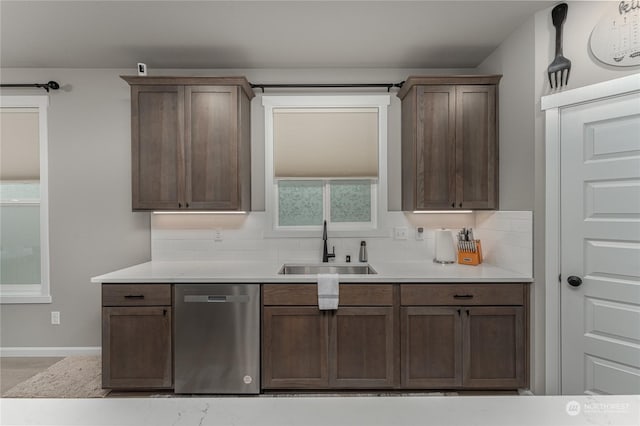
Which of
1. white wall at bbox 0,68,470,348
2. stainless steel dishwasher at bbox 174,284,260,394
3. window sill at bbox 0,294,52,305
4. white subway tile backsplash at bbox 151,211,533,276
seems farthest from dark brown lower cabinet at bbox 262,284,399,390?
window sill at bbox 0,294,52,305

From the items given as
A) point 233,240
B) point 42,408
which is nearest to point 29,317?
point 233,240

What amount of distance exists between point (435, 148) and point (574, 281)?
1383 millimetres

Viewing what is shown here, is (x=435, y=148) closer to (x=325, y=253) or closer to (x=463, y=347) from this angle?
(x=325, y=253)

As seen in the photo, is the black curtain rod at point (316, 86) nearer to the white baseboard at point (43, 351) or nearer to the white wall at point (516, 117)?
the white wall at point (516, 117)

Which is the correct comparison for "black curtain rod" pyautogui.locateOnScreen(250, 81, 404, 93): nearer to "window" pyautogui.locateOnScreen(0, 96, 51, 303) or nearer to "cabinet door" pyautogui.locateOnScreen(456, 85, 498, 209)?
"cabinet door" pyautogui.locateOnScreen(456, 85, 498, 209)

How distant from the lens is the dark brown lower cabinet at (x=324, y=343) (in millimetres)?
2414

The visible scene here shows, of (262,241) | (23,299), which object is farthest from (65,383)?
(262,241)

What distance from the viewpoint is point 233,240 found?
10.5ft

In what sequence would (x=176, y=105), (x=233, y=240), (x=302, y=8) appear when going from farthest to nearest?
(x=233, y=240) → (x=176, y=105) → (x=302, y=8)

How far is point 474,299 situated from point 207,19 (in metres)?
2.89

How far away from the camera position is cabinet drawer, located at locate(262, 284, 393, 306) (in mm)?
2426

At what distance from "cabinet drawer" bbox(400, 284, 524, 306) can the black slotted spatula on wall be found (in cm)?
147

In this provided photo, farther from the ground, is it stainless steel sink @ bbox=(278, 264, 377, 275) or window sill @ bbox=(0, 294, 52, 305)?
stainless steel sink @ bbox=(278, 264, 377, 275)

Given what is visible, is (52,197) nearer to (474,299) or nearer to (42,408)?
(42,408)
